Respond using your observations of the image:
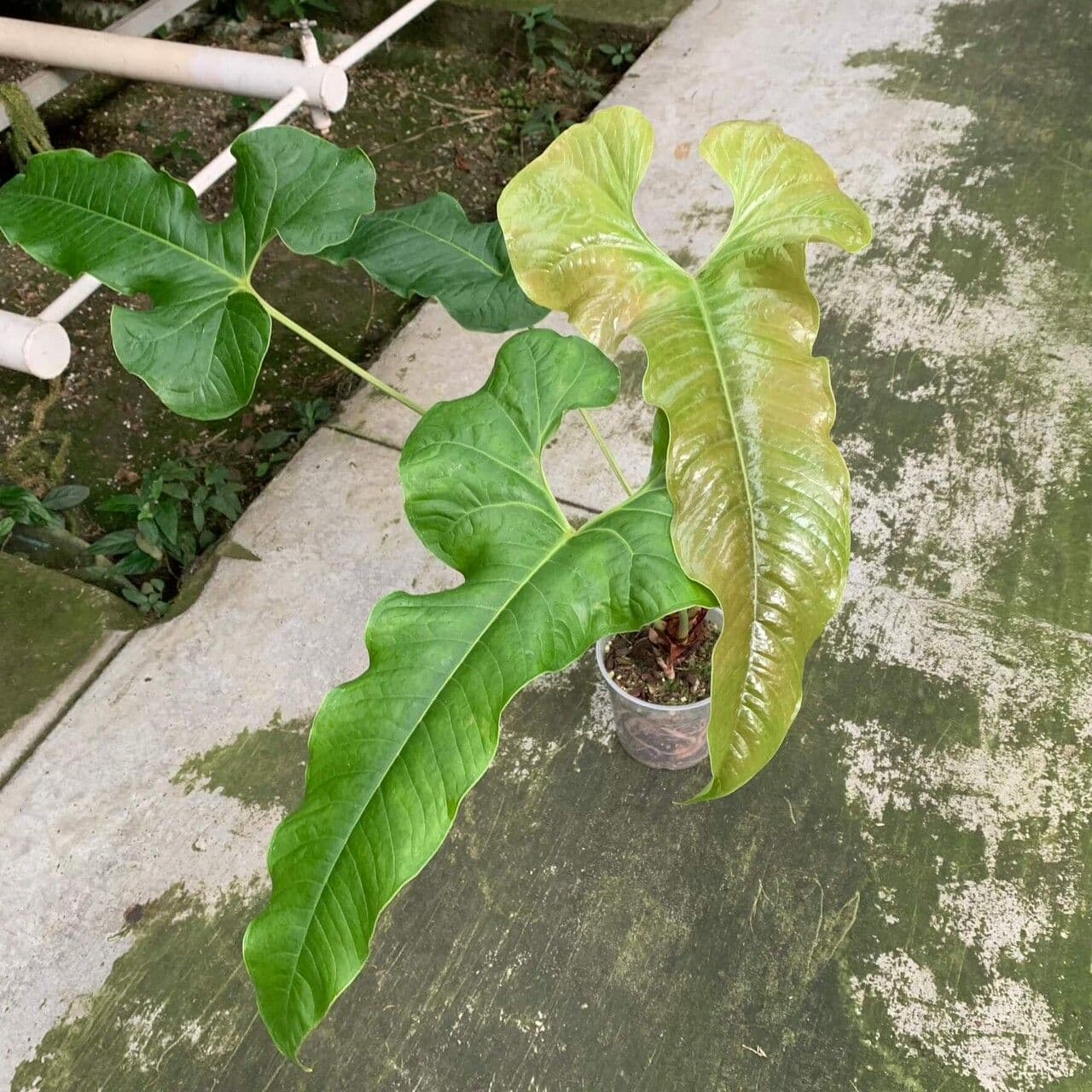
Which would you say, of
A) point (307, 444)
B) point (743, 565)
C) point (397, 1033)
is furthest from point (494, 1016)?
point (307, 444)

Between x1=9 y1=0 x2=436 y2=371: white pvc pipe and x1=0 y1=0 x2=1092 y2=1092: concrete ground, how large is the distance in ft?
1.79

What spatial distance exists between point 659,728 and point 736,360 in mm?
652

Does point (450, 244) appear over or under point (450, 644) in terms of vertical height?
over

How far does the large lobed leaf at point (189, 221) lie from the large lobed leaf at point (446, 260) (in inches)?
4.3

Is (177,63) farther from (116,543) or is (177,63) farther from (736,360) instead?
(736,360)

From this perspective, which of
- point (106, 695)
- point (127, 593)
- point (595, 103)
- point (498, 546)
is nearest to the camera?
point (498, 546)

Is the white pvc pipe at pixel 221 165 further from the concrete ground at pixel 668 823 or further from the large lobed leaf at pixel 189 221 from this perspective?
the concrete ground at pixel 668 823

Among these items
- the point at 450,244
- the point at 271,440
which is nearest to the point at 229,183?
the point at 271,440

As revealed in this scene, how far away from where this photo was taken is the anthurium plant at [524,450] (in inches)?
33.6

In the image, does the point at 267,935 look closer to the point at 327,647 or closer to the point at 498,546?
the point at 498,546

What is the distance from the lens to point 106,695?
1.69 meters

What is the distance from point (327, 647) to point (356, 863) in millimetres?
934

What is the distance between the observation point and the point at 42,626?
176 centimetres

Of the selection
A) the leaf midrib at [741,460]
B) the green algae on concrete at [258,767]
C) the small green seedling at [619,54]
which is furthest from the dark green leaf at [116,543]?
the small green seedling at [619,54]
